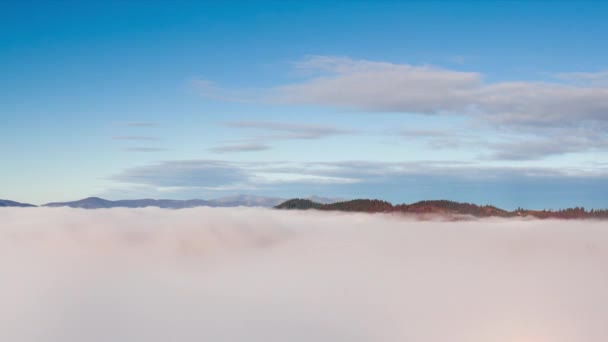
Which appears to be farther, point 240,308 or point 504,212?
point 504,212

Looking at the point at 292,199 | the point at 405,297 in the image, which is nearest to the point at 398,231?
the point at 405,297

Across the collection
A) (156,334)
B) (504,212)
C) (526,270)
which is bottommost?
(156,334)

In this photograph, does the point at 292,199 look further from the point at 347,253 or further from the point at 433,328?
the point at 433,328

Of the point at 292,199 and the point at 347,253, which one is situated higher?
the point at 292,199

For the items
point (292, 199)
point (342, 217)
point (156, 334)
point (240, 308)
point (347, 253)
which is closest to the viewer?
point (156, 334)

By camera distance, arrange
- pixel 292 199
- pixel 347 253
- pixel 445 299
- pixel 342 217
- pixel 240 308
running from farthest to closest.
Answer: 1. pixel 292 199
2. pixel 342 217
3. pixel 347 253
4. pixel 445 299
5. pixel 240 308

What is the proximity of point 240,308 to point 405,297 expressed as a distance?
701 inches

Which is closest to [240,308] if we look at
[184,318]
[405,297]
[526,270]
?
[184,318]

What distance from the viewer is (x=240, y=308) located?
66.6 metres

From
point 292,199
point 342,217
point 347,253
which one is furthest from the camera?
point 292,199

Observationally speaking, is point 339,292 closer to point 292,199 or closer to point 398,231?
point 398,231

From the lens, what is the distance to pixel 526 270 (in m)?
74.1

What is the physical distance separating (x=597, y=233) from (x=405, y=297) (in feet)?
76.5

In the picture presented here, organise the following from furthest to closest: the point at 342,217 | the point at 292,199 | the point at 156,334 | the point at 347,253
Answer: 1. the point at 292,199
2. the point at 342,217
3. the point at 347,253
4. the point at 156,334
